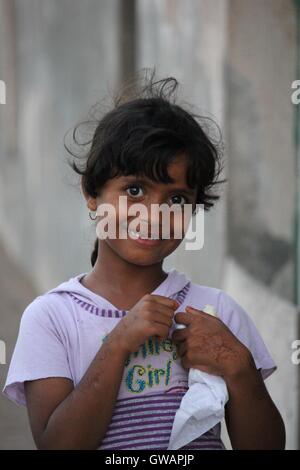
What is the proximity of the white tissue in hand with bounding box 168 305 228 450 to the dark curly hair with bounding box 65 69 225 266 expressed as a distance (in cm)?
49

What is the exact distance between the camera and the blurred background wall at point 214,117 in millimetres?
3922

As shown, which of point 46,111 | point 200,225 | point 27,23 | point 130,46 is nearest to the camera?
point 200,225

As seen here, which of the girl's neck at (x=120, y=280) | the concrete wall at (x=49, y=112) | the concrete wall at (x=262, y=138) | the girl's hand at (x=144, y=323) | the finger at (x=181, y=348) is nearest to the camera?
the girl's hand at (x=144, y=323)

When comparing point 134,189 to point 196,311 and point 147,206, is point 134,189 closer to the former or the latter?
point 147,206

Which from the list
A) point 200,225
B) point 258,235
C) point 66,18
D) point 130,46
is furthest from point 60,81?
point 258,235

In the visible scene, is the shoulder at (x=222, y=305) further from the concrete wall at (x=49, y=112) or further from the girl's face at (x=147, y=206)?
the concrete wall at (x=49, y=112)

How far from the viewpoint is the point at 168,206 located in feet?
7.34

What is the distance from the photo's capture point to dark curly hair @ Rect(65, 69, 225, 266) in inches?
86.3

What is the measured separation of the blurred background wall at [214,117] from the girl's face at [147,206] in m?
0.48

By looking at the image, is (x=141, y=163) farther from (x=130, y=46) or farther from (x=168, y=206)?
(x=130, y=46)

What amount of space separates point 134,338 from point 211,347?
0.20 metres

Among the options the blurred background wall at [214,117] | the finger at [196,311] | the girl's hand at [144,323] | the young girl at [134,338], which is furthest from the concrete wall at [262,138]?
the girl's hand at [144,323]
